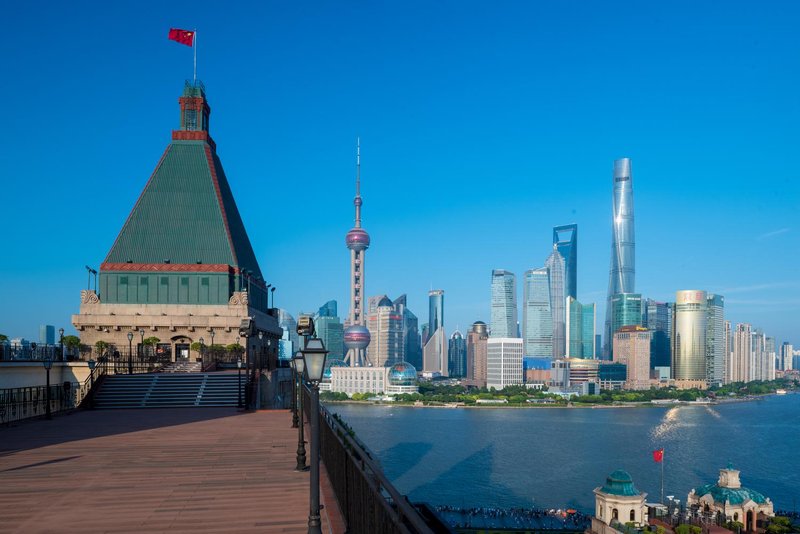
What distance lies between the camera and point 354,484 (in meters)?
7.23

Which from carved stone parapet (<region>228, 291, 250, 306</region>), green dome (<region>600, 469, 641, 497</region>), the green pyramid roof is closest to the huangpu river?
green dome (<region>600, 469, 641, 497</region>)

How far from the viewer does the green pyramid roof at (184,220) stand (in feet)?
147

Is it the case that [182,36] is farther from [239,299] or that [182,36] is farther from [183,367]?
[183,367]

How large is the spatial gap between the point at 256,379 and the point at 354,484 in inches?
903

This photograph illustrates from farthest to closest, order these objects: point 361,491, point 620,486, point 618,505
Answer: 1. point 620,486
2. point 618,505
3. point 361,491

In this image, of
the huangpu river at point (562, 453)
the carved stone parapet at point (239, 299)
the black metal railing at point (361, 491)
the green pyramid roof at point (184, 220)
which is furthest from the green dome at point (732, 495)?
the black metal railing at point (361, 491)

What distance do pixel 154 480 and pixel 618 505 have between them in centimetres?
4402

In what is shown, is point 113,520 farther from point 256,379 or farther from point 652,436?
point 652,436

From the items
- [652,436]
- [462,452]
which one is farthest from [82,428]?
[652,436]

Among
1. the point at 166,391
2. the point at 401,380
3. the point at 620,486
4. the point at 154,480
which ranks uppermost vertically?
the point at 154,480

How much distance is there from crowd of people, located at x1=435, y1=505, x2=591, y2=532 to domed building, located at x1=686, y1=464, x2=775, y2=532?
9.68m

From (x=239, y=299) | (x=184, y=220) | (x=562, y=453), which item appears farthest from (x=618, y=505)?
(x=562, y=453)

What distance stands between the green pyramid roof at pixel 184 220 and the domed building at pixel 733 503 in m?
40.9

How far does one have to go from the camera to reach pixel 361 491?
651 cm
